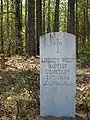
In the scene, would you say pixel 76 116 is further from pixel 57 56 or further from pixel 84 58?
pixel 84 58

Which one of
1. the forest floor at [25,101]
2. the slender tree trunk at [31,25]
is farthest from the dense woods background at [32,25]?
the forest floor at [25,101]

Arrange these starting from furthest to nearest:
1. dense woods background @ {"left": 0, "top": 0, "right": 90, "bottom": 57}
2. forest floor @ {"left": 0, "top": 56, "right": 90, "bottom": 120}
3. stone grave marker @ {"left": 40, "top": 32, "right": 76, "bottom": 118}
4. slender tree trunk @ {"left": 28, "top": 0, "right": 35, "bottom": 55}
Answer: slender tree trunk @ {"left": 28, "top": 0, "right": 35, "bottom": 55} → dense woods background @ {"left": 0, "top": 0, "right": 90, "bottom": 57} → forest floor @ {"left": 0, "top": 56, "right": 90, "bottom": 120} → stone grave marker @ {"left": 40, "top": 32, "right": 76, "bottom": 118}

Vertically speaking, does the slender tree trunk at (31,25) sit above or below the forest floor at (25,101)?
above

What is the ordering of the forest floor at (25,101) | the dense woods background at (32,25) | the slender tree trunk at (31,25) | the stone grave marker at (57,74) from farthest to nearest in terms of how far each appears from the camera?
the slender tree trunk at (31,25), the dense woods background at (32,25), the forest floor at (25,101), the stone grave marker at (57,74)

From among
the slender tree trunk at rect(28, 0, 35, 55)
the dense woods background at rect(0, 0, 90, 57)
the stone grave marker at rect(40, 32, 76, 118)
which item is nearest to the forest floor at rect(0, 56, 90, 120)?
the stone grave marker at rect(40, 32, 76, 118)

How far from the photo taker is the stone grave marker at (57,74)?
7.42 m

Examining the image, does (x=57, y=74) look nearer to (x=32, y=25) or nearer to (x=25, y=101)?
(x=25, y=101)

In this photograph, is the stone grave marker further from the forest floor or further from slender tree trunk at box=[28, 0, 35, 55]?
slender tree trunk at box=[28, 0, 35, 55]

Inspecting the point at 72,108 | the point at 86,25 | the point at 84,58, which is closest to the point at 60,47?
the point at 72,108

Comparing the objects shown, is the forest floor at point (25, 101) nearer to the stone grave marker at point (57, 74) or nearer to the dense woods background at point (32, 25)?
the stone grave marker at point (57, 74)

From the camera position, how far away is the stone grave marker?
24.3 feet

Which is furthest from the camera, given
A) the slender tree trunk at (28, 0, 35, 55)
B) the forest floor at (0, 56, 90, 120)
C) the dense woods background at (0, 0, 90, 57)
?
the slender tree trunk at (28, 0, 35, 55)

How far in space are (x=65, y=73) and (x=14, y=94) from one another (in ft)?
5.88

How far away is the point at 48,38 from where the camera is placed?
745 cm
